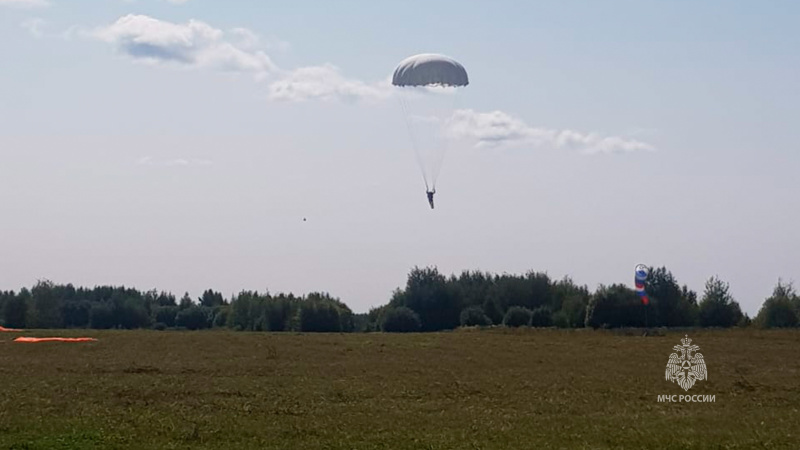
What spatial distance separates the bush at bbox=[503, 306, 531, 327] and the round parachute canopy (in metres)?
60.8

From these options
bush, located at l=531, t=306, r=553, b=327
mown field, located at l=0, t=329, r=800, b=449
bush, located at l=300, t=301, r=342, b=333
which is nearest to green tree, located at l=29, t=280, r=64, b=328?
bush, located at l=300, t=301, r=342, b=333

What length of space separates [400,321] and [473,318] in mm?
7830

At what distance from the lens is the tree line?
357ft

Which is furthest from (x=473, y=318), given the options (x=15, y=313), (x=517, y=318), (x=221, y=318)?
(x=15, y=313)

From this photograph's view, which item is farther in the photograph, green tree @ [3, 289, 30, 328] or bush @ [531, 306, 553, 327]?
green tree @ [3, 289, 30, 328]

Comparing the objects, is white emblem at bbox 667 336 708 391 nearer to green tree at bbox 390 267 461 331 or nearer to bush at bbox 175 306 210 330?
green tree at bbox 390 267 461 331

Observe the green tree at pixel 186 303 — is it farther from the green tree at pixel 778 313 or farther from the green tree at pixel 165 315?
the green tree at pixel 778 313

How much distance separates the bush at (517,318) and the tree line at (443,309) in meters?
0.10

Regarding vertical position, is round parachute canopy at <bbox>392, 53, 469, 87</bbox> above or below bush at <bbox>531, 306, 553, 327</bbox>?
above

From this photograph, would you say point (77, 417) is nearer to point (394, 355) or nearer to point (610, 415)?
point (610, 415)

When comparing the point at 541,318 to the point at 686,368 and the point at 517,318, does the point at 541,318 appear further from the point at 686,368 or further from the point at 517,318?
the point at 686,368

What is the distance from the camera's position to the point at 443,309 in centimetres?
12500

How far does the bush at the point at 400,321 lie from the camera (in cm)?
11469

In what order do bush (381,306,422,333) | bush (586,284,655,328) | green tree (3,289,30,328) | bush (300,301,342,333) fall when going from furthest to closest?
green tree (3,289,30,328) → bush (381,306,422,333) → bush (300,301,342,333) → bush (586,284,655,328)
